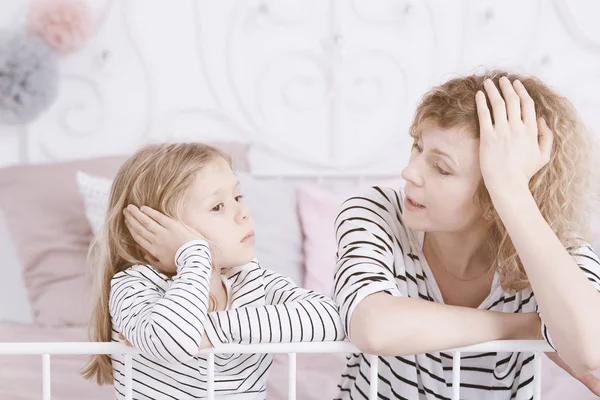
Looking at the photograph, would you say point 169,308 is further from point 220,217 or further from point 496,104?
point 496,104

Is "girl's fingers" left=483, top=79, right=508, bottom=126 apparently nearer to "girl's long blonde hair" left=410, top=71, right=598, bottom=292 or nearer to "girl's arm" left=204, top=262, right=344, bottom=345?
"girl's long blonde hair" left=410, top=71, right=598, bottom=292

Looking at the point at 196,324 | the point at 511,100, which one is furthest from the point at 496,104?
the point at 196,324

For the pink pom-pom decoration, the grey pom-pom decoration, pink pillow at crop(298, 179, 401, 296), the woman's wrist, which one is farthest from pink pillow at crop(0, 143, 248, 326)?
the woman's wrist

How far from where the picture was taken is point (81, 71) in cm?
244

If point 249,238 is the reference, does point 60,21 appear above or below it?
above

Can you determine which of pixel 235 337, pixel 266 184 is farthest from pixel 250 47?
pixel 235 337

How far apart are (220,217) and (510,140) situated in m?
0.47

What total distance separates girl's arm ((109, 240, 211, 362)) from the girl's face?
7 centimetres

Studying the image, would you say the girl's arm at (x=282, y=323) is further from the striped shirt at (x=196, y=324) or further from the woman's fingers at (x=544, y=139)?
the woman's fingers at (x=544, y=139)

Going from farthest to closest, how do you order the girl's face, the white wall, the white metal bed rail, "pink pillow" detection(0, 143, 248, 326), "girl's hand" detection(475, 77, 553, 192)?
the white wall < "pink pillow" detection(0, 143, 248, 326) < the girl's face < "girl's hand" detection(475, 77, 553, 192) < the white metal bed rail

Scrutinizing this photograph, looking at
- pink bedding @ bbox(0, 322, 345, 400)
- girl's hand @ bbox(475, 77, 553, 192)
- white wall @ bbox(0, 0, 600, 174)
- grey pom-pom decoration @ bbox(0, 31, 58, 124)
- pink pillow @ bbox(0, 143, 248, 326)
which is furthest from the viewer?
white wall @ bbox(0, 0, 600, 174)

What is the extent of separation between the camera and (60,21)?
236 centimetres

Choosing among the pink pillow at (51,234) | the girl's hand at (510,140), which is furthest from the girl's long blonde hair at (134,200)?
the pink pillow at (51,234)

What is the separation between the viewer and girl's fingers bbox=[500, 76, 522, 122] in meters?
1.14
